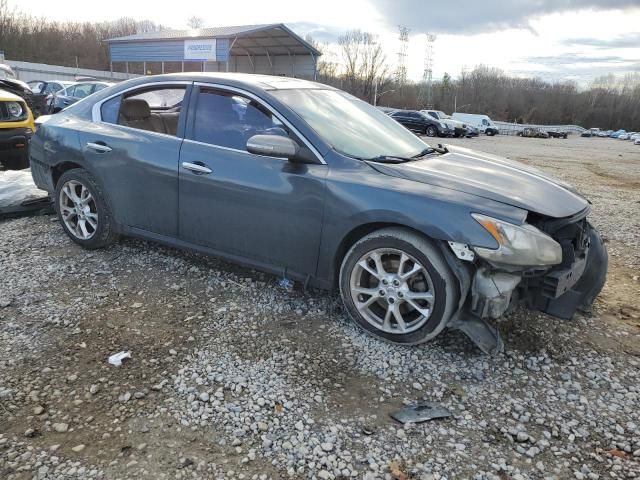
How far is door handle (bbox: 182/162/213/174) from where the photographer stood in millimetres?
3689

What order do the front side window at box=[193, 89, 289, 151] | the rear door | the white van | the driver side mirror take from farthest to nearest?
the white van
the rear door
the front side window at box=[193, 89, 289, 151]
the driver side mirror

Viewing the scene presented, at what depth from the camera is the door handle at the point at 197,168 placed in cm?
369

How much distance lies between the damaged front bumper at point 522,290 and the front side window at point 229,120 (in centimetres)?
172

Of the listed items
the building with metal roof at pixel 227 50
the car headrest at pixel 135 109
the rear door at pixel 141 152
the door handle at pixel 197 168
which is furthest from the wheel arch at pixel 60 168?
the building with metal roof at pixel 227 50

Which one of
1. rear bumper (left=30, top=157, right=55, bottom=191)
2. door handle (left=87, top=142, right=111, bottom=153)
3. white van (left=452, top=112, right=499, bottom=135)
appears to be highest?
white van (left=452, top=112, right=499, bottom=135)

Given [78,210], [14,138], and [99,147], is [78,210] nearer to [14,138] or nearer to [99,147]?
[99,147]

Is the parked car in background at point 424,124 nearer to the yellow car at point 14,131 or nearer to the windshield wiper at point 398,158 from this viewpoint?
the yellow car at point 14,131

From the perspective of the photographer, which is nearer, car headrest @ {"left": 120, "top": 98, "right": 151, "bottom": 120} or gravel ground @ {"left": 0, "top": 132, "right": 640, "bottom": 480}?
gravel ground @ {"left": 0, "top": 132, "right": 640, "bottom": 480}

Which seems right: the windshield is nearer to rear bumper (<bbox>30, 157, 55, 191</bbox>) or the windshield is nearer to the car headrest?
the car headrest

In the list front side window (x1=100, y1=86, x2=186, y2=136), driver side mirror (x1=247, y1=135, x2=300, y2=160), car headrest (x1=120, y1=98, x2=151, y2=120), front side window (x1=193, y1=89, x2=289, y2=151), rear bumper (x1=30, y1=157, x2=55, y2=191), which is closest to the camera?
driver side mirror (x1=247, y1=135, x2=300, y2=160)

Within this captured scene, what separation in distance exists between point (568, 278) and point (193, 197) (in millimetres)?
2665

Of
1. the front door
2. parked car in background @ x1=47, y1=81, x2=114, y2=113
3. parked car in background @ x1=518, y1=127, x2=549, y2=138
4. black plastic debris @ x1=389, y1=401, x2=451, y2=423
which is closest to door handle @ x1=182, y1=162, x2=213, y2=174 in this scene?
the front door

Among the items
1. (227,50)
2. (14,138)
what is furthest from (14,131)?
(227,50)

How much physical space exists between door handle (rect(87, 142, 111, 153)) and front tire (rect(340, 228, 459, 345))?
2.33m
